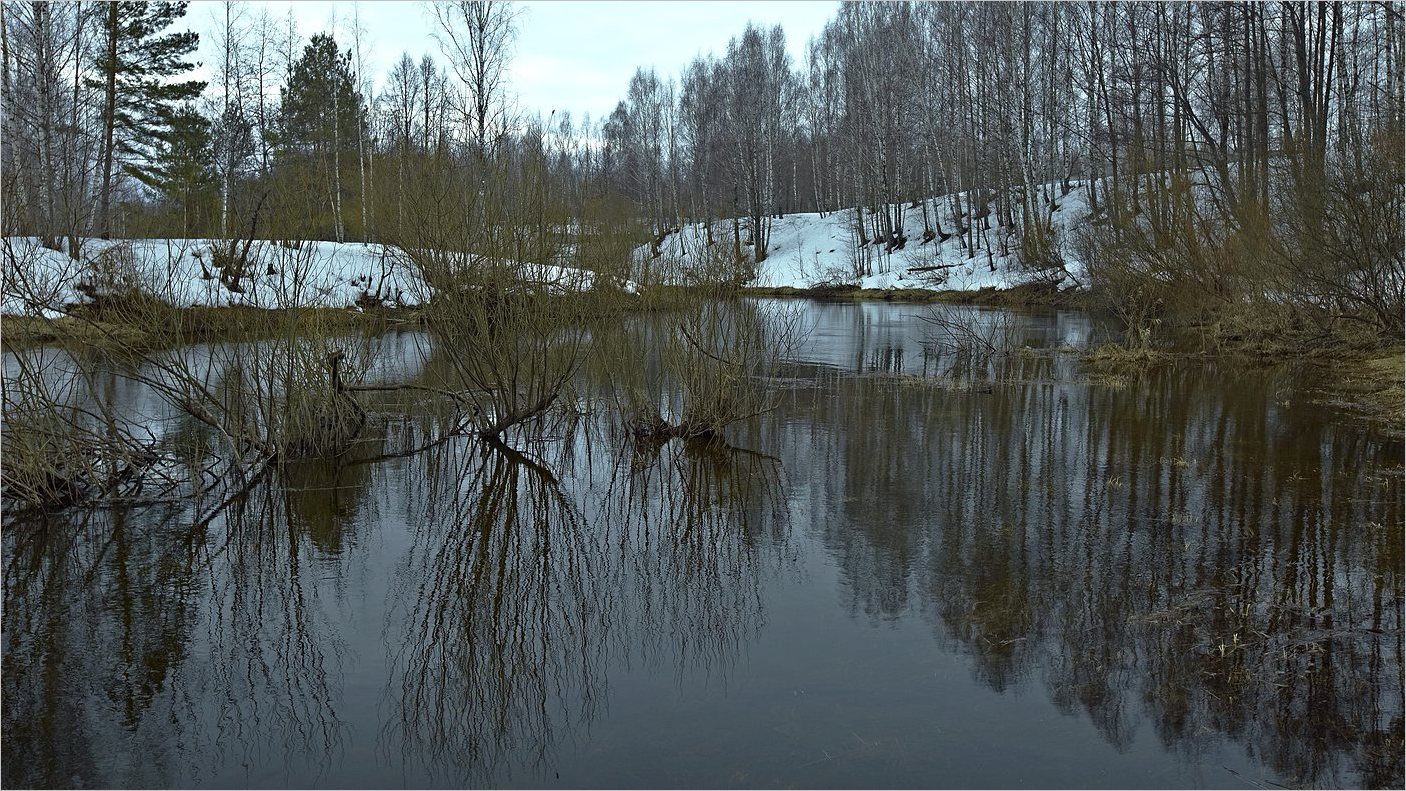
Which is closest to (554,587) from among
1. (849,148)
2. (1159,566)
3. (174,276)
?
(1159,566)

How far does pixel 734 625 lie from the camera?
6.47 metres

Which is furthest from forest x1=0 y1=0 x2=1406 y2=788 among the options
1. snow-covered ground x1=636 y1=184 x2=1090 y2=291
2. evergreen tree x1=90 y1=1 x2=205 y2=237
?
snow-covered ground x1=636 y1=184 x2=1090 y2=291

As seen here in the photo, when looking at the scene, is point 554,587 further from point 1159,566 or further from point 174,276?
point 174,276

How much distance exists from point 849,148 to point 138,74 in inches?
1191

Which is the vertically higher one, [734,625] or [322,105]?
[322,105]

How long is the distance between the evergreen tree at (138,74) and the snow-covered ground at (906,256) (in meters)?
17.0

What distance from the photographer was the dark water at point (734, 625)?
4.77 metres

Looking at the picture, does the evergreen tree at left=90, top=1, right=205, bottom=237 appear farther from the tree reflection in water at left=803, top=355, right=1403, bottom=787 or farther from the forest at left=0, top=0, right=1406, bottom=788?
the tree reflection in water at left=803, top=355, right=1403, bottom=787

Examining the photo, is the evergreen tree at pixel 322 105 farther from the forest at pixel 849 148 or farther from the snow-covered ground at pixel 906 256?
the snow-covered ground at pixel 906 256

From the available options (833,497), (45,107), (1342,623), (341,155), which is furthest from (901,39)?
(1342,623)

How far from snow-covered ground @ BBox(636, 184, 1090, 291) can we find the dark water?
24.3 m

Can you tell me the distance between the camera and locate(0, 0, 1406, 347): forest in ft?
36.6

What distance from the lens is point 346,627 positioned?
6375 mm

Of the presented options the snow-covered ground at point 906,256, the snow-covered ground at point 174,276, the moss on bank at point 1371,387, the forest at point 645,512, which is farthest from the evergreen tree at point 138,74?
the moss on bank at point 1371,387
